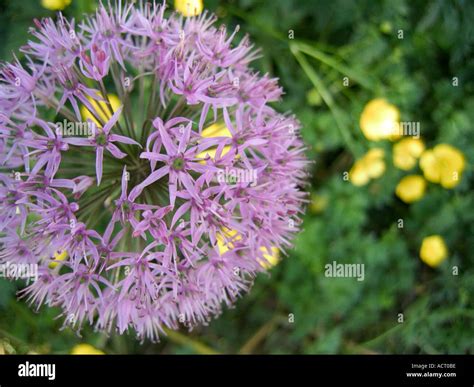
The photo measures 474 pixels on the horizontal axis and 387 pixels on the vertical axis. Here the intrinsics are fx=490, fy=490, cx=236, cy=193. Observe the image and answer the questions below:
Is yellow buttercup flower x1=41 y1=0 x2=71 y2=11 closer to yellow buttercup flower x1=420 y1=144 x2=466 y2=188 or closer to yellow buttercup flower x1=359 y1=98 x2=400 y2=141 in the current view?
yellow buttercup flower x1=359 y1=98 x2=400 y2=141

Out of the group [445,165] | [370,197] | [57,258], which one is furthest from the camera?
[370,197]

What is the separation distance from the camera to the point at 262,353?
7.55 ft

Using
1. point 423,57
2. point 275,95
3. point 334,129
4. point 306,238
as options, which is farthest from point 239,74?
point 423,57

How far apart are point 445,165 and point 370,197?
1.13 ft

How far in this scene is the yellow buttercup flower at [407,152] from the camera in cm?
213

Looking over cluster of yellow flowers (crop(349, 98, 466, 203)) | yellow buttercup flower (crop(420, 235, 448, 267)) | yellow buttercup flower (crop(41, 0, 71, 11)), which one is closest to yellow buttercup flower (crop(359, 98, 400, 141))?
cluster of yellow flowers (crop(349, 98, 466, 203))

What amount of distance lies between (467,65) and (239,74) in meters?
1.19

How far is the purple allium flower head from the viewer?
1.20m

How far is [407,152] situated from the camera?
7.03 ft
